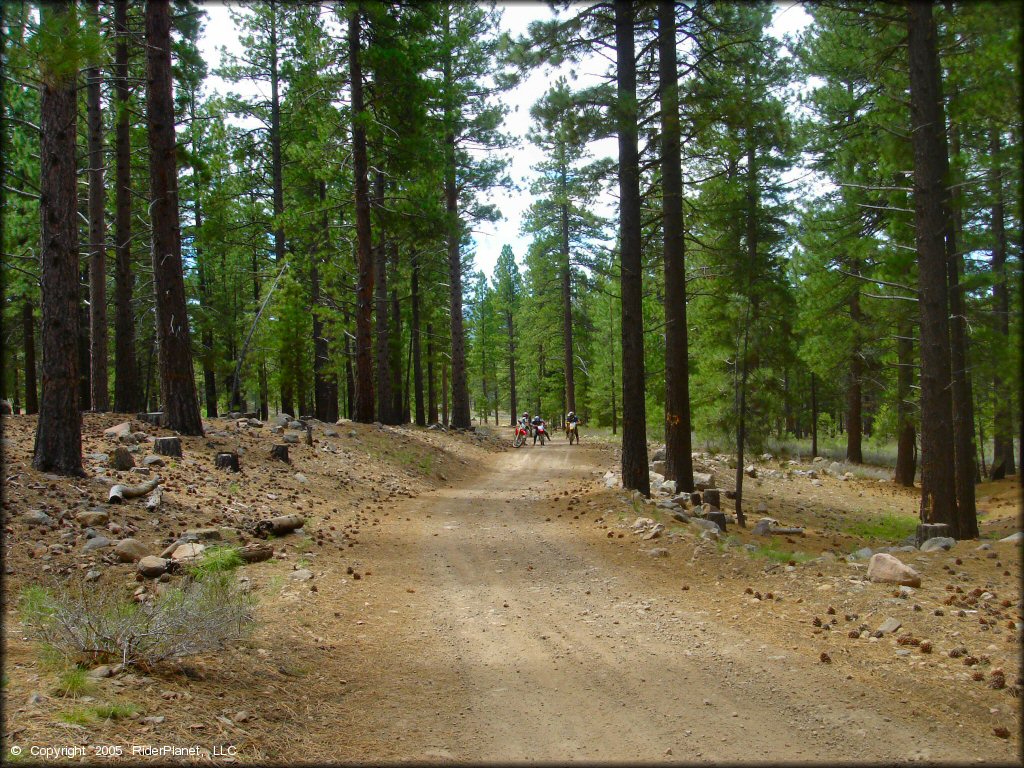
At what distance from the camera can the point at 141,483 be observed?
8516 mm

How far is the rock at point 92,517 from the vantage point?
7.01 m

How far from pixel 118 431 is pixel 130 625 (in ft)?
26.2

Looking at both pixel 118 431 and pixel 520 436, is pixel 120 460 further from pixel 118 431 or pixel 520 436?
pixel 520 436

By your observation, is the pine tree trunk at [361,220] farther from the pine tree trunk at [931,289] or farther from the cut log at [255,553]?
the pine tree trunk at [931,289]

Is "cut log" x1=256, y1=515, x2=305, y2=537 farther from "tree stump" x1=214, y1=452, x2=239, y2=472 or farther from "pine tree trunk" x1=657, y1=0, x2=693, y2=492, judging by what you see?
"pine tree trunk" x1=657, y1=0, x2=693, y2=492

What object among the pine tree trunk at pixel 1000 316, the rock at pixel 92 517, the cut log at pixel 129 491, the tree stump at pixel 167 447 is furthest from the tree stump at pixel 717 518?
the tree stump at pixel 167 447

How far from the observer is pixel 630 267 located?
11.2m

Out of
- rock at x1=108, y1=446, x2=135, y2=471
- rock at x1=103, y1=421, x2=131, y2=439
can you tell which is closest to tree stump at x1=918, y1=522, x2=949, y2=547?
rock at x1=108, y1=446, x2=135, y2=471

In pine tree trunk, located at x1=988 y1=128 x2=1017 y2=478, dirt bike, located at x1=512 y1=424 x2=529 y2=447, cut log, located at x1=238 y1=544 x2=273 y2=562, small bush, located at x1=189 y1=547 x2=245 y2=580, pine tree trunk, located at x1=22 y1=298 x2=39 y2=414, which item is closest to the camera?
small bush, located at x1=189 y1=547 x2=245 y2=580

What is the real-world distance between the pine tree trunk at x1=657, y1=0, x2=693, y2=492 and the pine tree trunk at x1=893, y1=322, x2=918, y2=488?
8.19 meters

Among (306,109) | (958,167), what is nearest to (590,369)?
(306,109)

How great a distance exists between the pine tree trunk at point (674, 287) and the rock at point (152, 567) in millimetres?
8814

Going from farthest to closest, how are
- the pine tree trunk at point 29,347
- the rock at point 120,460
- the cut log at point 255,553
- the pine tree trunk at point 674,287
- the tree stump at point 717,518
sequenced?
the pine tree trunk at point 29,347 < the pine tree trunk at point 674,287 < the tree stump at point 717,518 < the rock at point 120,460 < the cut log at point 255,553

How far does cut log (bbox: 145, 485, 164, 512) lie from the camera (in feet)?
26.1
